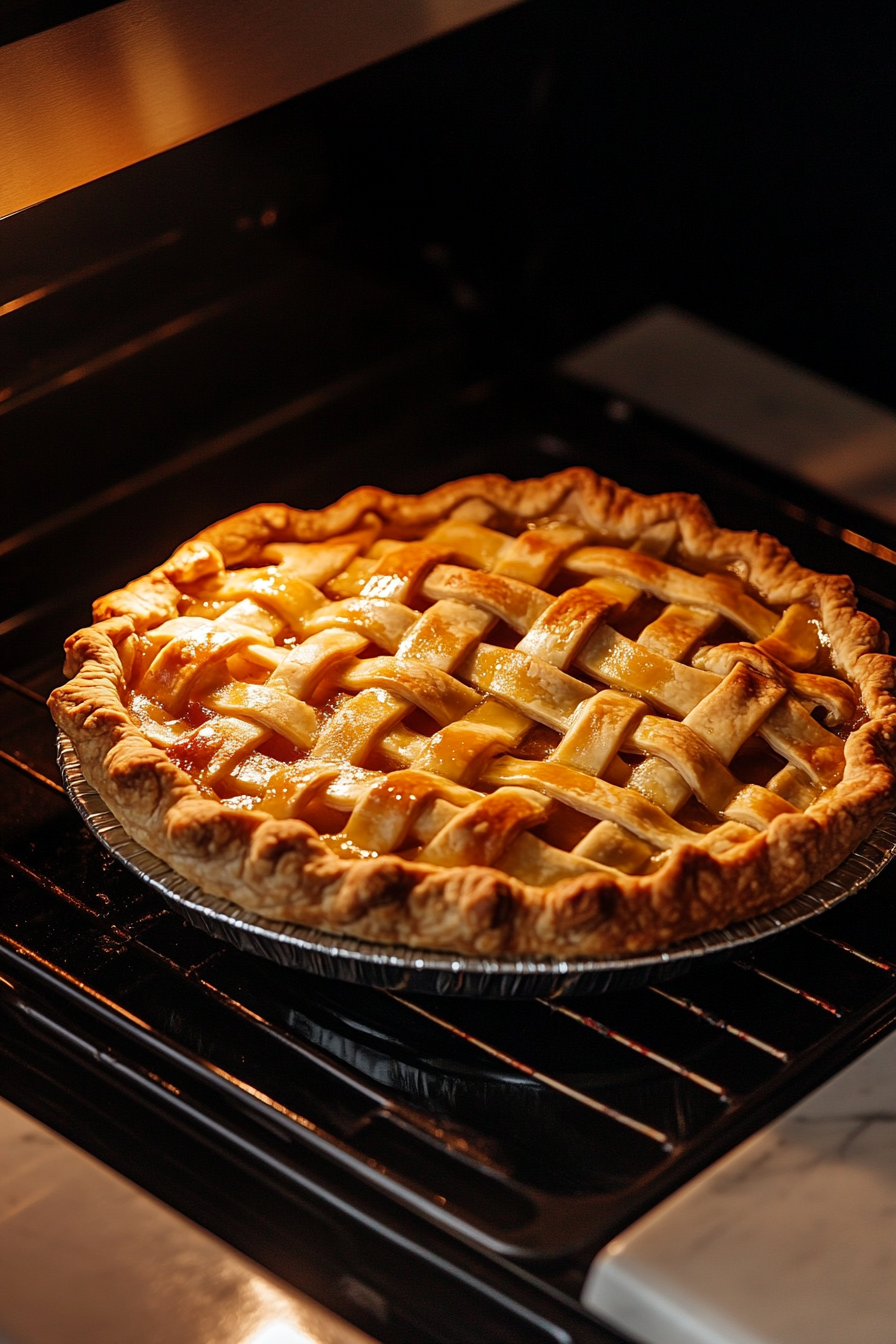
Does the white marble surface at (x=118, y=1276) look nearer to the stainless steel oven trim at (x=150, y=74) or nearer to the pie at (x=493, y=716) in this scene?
the pie at (x=493, y=716)

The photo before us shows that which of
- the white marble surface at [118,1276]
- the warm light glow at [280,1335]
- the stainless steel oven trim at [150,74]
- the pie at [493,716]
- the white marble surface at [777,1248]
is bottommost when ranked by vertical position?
the white marble surface at [777,1248]

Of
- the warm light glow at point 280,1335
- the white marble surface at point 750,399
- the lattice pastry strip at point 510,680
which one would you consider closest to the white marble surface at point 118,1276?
the warm light glow at point 280,1335

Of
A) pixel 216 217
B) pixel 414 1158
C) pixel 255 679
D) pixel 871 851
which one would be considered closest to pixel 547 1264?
pixel 414 1158

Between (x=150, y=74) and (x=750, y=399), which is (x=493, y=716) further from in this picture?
(x=750, y=399)

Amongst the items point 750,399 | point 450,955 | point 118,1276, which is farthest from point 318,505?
point 118,1276

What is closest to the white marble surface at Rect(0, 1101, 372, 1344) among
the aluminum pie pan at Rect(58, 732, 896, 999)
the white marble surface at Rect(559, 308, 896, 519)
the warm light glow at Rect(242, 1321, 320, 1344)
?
the warm light glow at Rect(242, 1321, 320, 1344)

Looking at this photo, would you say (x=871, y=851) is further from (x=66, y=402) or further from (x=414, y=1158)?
(x=66, y=402)
